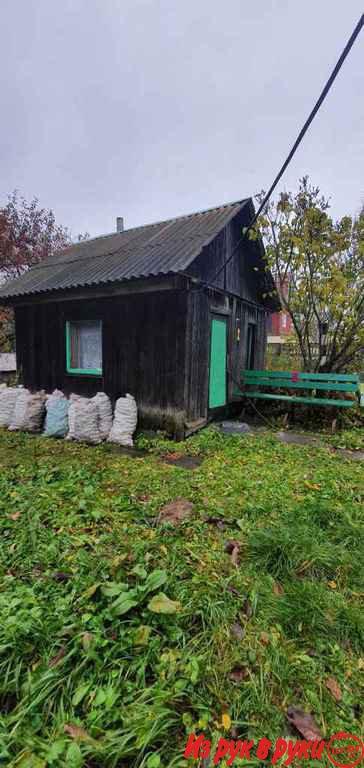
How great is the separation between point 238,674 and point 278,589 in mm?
584

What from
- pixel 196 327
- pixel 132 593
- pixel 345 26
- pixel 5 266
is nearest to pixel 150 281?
pixel 196 327

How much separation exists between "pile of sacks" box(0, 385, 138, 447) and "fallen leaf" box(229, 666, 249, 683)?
3859 millimetres

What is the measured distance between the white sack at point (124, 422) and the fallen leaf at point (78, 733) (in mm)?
4000

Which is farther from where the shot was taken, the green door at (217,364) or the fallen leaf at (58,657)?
the green door at (217,364)

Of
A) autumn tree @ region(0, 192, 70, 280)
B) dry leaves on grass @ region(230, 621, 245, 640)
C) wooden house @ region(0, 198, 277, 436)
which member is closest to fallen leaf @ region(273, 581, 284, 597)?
dry leaves on grass @ region(230, 621, 245, 640)

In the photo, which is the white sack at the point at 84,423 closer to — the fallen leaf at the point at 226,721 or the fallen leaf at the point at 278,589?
the fallen leaf at the point at 278,589

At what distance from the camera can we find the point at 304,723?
4.04ft

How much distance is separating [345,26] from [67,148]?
1130 cm

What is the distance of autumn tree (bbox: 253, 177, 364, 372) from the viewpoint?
5.99 meters

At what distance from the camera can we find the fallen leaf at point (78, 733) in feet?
3.57

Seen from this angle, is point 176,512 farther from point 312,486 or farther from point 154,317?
point 154,317

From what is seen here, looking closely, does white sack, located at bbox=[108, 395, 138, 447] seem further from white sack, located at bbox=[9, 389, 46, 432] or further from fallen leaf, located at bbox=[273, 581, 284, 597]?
fallen leaf, located at bbox=[273, 581, 284, 597]

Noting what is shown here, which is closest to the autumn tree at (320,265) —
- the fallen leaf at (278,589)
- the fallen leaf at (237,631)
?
the fallen leaf at (278,589)

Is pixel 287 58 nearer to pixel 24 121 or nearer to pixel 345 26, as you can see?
pixel 345 26
